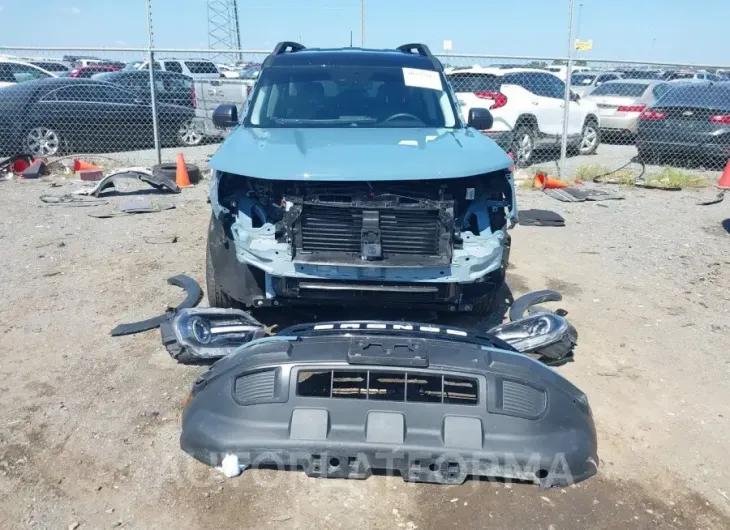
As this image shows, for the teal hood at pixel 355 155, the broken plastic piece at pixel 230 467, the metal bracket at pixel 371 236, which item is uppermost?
the teal hood at pixel 355 155

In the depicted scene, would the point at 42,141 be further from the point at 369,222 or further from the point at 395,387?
the point at 395,387

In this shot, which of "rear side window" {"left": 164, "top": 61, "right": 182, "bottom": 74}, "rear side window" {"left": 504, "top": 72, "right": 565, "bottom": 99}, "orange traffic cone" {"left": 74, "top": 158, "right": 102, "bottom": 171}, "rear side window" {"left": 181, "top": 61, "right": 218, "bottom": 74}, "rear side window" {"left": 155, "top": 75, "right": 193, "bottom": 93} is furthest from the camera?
"rear side window" {"left": 181, "top": 61, "right": 218, "bottom": 74}

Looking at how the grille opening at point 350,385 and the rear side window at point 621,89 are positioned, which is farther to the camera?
the rear side window at point 621,89

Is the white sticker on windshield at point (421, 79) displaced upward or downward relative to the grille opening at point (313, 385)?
upward

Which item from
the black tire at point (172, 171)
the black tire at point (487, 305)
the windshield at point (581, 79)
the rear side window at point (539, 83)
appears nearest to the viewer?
the black tire at point (487, 305)

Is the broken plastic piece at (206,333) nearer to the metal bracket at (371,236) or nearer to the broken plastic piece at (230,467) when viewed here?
the broken plastic piece at (230,467)

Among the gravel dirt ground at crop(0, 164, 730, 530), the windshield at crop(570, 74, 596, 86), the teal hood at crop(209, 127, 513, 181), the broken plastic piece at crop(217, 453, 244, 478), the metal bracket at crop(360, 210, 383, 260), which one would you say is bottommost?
the gravel dirt ground at crop(0, 164, 730, 530)

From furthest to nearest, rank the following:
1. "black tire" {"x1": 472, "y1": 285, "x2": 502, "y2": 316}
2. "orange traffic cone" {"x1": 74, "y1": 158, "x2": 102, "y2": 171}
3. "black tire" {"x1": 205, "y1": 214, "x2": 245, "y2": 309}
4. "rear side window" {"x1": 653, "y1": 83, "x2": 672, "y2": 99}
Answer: "rear side window" {"x1": 653, "y1": 83, "x2": 672, "y2": 99}
"orange traffic cone" {"x1": 74, "y1": 158, "x2": 102, "y2": 171}
"black tire" {"x1": 472, "y1": 285, "x2": 502, "y2": 316}
"black tire" {"x1": 205, "y1": 214, "x2": 245, "y2": 309}

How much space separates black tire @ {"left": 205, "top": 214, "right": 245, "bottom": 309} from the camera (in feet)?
13.2

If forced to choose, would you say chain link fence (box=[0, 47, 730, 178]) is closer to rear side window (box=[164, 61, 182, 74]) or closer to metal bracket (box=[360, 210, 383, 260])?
rear side window (box=[164, 61, 182, 74])

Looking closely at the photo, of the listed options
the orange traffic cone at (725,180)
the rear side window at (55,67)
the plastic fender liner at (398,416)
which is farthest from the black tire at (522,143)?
the rear side window at (55,67)

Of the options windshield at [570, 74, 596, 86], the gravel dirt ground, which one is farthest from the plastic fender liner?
windshield at [570, 74, 596, 86]
